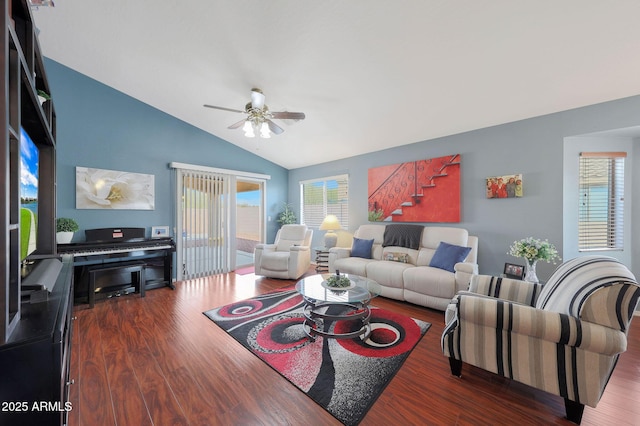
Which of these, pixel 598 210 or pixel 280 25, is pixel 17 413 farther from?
pixel 598 210

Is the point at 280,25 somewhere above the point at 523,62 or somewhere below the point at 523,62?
above

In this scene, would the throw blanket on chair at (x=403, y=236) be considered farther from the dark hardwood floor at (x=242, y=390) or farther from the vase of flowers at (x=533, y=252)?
the dark hardwood floor at (x=242, y=390)

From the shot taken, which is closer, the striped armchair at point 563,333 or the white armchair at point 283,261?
the striped armchair at point 563,333

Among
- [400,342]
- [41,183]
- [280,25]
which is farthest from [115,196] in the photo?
[400,342]

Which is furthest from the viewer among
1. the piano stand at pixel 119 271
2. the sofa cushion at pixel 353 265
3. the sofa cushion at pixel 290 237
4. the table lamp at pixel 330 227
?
the sofa cushion at pixel 290 237

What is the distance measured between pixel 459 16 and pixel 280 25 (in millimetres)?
1457

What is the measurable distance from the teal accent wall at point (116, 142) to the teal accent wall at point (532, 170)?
4277mm

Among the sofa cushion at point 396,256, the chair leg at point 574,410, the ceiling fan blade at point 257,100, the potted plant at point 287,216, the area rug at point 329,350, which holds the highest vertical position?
the ceiling fan blade at point 257,100

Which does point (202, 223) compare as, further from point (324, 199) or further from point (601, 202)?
point (601, 202)

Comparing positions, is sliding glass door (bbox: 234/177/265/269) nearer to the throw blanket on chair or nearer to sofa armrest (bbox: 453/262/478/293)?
the throw blanket on chair

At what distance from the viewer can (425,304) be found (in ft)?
9.43

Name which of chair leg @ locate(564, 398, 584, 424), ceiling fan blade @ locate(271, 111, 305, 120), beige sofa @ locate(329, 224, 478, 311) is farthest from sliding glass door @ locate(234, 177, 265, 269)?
chair leg @ locate(564, 398, 584, 424)

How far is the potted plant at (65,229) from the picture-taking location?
3.00 metres

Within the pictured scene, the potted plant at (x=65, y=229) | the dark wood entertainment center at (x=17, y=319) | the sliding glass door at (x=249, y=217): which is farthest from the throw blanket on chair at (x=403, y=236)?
the potted plant at (x=65, y=229)
